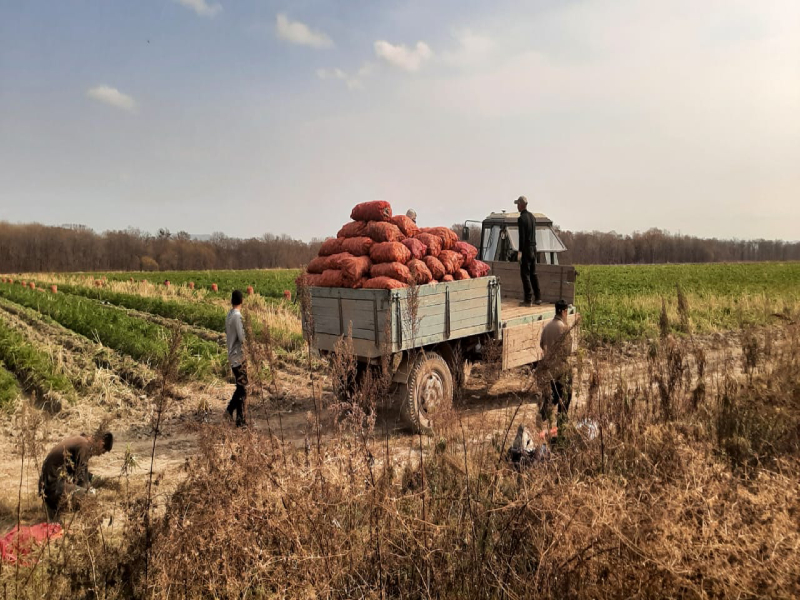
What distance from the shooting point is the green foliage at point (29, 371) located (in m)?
8.01

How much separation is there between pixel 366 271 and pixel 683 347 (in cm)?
373

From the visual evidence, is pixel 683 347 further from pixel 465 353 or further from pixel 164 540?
pixel 164 540

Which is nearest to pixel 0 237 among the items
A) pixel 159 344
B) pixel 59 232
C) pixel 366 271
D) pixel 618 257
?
pixel 59 232

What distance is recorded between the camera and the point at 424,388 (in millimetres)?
6637

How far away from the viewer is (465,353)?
7801 mm

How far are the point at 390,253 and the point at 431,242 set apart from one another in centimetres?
82

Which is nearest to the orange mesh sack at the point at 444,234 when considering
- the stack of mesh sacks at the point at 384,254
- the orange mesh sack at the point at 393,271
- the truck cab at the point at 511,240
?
the stack of mesh sacks at the point at 384,254

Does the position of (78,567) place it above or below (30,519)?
above

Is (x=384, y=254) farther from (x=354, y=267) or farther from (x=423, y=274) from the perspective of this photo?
(x=423, y=274)

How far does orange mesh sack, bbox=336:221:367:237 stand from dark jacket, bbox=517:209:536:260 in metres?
3.26

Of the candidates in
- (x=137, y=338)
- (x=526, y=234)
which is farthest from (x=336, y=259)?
(x=137, y=338)

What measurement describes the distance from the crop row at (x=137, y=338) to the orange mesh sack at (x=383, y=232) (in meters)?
3.36

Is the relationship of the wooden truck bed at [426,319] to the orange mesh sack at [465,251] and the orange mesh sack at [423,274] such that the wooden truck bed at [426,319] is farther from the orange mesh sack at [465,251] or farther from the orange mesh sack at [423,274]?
the orange mesh sack at [465,251]

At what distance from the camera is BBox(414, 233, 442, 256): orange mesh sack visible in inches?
284
